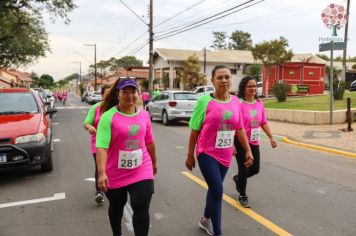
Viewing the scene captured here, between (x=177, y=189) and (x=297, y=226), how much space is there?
2.17 metres

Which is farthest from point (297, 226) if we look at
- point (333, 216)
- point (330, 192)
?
point (330, 192)

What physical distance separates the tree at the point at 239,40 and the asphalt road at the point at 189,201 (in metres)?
87.4

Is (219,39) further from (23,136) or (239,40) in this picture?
(23,136)

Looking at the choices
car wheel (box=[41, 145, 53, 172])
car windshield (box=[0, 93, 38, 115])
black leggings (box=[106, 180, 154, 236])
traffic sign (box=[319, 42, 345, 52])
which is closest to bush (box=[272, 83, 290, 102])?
traffic sign (box=[319, 42, 345, 52])

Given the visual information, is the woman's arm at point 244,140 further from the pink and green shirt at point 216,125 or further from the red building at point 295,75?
the red building at point 295,75

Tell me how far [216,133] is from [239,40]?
93.1 metres

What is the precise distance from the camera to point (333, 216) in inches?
193

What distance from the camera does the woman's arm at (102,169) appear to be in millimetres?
3188

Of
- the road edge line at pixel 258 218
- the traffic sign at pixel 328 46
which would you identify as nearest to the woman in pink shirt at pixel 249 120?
the road edge line at pixel 258 218

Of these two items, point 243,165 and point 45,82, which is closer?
point 243,165

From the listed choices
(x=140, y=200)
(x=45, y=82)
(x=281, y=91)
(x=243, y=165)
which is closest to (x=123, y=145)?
(x=140, y=200)

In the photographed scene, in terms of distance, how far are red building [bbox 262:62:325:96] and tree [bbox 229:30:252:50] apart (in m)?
61.3

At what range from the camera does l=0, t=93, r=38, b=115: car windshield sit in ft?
25.1

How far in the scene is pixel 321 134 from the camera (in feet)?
40.2
